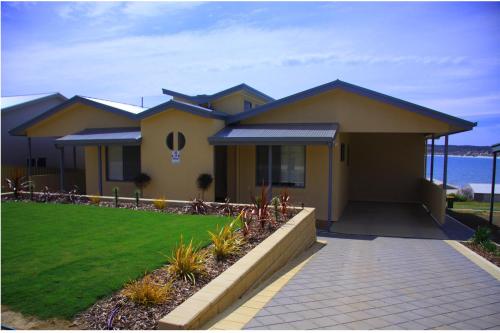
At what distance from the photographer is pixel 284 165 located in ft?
46.9

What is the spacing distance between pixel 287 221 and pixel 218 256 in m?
2.77

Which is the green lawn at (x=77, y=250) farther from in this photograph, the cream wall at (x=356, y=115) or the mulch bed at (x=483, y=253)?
the mulch bed at (x=483, y=253)

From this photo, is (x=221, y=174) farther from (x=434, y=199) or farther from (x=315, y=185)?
(x=434, y=199)

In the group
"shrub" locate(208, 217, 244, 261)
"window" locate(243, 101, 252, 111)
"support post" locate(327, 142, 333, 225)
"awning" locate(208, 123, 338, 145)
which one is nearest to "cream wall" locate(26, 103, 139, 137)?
"window" locate(243, 101, 252, 111)

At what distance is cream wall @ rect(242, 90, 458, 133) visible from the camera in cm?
1295

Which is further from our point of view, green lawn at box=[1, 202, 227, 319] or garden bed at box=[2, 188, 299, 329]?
green lawn at box=[1, 202, 227, 319]

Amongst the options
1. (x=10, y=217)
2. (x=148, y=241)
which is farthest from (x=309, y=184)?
(x=10, y=217)

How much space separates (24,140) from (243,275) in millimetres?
19492

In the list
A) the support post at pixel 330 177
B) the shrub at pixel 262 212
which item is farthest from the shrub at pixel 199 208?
the support post at pixel 330 177

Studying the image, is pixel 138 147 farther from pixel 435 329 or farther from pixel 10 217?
pixel 435 329

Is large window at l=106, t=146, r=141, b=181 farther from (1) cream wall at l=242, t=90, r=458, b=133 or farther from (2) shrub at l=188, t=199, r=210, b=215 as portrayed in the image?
(1) cream wall at l=242, t=90, r=458, b=133

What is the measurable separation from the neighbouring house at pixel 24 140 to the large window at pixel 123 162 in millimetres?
5553

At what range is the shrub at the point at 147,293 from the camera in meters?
4.87

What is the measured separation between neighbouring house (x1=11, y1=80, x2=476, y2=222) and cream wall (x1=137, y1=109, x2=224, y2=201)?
4 cm
